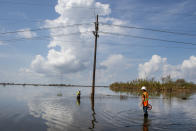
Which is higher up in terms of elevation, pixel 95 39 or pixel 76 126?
pixel 95 39

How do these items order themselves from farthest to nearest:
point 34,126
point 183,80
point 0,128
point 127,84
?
1. point 183,80
2. point 127,84
3. point 34,126
4. point 0,128

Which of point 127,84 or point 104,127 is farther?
point 127,84

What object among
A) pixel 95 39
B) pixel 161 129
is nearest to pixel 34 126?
pixel 161 129

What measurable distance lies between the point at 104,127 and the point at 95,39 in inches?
738

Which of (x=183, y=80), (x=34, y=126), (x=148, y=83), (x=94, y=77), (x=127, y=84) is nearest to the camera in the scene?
(x=34, y=126)

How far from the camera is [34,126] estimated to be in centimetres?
1063

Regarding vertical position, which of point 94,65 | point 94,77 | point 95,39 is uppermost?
point 95,39

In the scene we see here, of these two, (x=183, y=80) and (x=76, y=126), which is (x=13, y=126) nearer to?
(x=76, y=126)

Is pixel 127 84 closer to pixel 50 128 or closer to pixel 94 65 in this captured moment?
pixel 94 65

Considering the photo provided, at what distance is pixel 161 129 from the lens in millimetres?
10250

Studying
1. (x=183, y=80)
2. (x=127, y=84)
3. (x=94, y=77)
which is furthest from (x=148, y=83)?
(x=94, y=77)

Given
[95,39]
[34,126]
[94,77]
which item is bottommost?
[34,126]

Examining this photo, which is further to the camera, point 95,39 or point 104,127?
point 95,39

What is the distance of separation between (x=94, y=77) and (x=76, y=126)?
16901 millimetres
